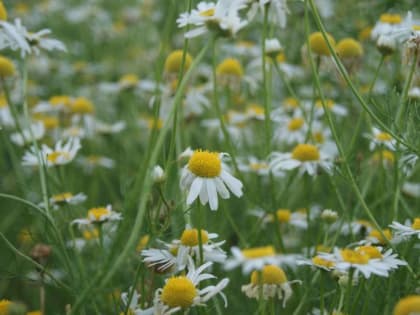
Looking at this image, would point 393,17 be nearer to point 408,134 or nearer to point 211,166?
point 408,134

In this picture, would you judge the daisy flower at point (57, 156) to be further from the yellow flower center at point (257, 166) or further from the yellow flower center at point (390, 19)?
the yellow flower center at point (390, 19)

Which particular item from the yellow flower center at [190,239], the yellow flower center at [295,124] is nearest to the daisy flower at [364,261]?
the yellow flower center at [190,239]

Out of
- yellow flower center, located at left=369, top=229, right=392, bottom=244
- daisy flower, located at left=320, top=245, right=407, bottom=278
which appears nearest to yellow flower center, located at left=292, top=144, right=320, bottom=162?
yellow flower center, located at left=369, top=229, right=392, bottom=244

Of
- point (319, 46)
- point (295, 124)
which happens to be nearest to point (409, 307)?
point (319, 46)

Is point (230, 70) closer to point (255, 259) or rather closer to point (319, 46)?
point (319, 46)

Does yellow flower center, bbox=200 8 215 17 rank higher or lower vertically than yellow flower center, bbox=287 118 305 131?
higher

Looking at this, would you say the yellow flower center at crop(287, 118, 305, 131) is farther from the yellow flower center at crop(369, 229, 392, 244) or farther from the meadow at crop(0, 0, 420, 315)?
the yellow flower center at crop(369, 229, 392, 244)

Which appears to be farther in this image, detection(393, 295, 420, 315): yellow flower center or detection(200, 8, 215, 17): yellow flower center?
detection(200, 8, 215, 17): yellow flower center
